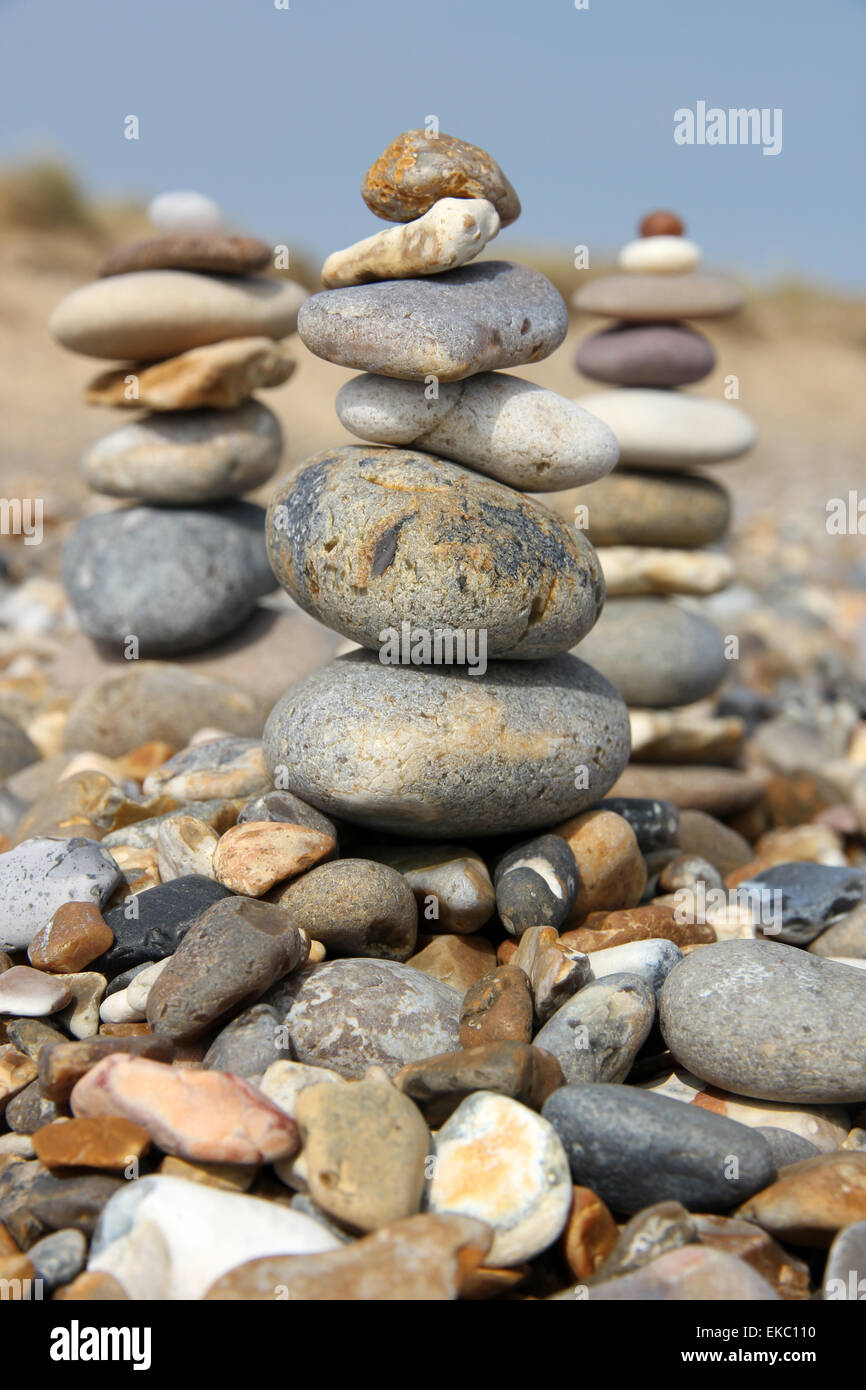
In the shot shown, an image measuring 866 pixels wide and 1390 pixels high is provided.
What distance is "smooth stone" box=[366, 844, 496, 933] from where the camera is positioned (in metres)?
3.96

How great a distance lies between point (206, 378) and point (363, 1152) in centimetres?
457

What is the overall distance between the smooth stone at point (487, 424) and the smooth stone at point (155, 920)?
1.81 meters

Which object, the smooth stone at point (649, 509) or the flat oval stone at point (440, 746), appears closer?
→ the flat oval stone at point (440, 746)

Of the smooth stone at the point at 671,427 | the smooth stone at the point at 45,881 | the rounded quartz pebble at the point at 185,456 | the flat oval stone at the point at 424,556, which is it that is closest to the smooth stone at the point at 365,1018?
the smooth stone at the point at 45,881

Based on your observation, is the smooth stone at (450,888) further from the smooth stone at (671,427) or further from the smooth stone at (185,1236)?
the smooth stone at (671,427)

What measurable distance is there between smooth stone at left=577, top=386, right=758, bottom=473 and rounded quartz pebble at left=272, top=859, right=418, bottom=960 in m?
3.63

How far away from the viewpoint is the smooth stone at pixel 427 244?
3.86 metres

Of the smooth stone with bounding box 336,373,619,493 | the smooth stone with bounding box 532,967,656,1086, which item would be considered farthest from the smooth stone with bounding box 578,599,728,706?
the smooth stone with bounding box 532,967,656,1086

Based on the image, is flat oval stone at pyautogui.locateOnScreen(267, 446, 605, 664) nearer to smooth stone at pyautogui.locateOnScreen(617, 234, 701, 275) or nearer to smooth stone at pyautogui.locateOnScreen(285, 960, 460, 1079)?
smooth stone at pyautogui.locateOnScreen(285, 960, 460, 1079)
